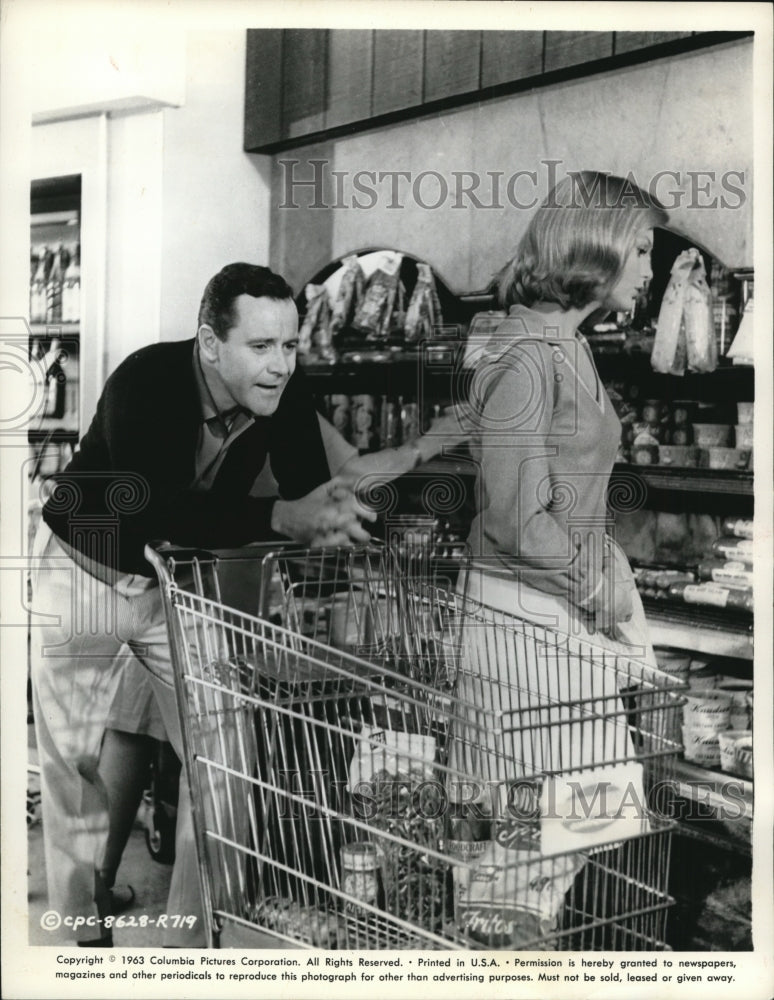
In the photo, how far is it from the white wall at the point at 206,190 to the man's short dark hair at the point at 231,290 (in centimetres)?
2

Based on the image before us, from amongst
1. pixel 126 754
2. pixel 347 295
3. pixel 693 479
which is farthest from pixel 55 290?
pixel 693 479

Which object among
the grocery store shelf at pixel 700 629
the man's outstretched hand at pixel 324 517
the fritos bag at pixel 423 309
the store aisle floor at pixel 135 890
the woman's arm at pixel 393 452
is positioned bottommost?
the store aisle floor at pixel 135 890

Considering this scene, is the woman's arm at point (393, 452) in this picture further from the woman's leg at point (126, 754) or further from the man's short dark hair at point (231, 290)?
the woman's leg at point (126, 754)

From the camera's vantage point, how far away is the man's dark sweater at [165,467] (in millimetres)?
2367

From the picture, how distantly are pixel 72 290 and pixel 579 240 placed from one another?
1101mm

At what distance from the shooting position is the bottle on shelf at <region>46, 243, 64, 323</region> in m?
2.36

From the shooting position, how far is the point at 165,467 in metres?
2.37

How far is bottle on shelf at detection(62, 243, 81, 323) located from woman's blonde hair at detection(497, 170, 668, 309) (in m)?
0.92

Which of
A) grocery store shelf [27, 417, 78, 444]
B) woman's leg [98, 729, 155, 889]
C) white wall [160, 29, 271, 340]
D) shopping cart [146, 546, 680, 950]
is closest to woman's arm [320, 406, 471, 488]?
shopping cart [146, 546, 680, 950]

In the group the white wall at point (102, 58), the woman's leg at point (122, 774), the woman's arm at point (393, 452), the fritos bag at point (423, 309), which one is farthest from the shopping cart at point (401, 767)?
the white wall at point (102, 58)

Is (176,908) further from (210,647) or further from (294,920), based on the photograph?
(210,647)

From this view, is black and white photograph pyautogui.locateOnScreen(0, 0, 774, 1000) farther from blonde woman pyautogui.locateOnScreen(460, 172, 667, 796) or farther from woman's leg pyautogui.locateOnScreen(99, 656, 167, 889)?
woman's leg pyautogui.locateOnScreen(99, 656, 167, 889)

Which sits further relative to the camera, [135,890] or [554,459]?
[135,890]

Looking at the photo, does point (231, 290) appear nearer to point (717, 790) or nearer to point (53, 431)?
point (53, 431)
